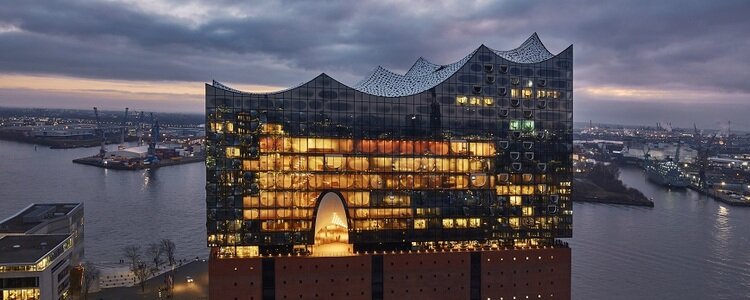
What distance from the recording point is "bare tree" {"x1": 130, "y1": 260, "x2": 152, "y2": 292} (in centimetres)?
3047

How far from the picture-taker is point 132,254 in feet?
115

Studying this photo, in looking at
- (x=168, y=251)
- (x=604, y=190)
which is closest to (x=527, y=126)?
(x=168, y=251)

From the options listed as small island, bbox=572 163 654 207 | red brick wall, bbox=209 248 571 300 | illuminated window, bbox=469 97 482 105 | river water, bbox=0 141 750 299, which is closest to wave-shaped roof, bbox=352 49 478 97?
illuminated window, bbox=469 97 482 105

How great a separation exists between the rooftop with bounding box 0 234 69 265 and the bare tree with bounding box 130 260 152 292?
14.2 feet

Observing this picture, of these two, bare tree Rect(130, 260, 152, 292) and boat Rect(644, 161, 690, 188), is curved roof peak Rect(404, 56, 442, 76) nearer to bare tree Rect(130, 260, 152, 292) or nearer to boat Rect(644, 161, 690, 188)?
bare tree Rect(130, 260, 152, 292)

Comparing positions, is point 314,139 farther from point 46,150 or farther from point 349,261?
point 46,150

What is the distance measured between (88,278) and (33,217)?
6.02 m

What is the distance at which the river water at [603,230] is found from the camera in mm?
32250

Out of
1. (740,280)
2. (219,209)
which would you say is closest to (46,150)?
(219,209)

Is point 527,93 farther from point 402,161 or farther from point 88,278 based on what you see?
point 88,278

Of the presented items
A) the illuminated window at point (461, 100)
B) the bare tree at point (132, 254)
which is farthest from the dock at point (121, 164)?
the illuminated window at point (461, 100)

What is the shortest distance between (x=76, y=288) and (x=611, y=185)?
208 ft

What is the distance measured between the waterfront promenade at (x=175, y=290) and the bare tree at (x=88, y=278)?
0.46m

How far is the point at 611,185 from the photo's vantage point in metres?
72.9
